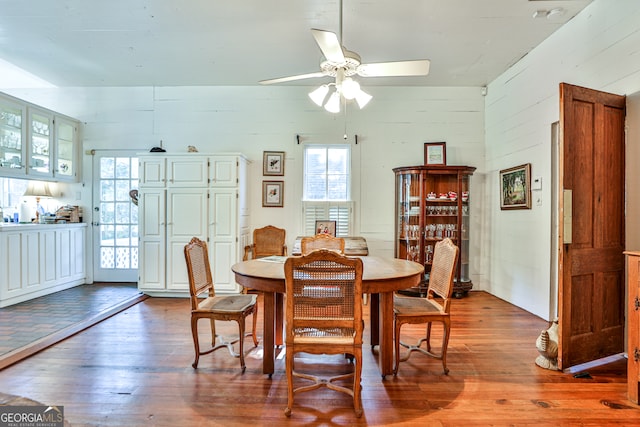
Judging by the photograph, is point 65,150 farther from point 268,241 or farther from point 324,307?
point 324,307

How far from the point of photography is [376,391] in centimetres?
224

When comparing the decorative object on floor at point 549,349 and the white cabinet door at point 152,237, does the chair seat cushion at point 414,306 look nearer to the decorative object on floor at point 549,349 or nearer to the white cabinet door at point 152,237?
the decorative object on floor at point 549,349

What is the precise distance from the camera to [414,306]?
102 inches

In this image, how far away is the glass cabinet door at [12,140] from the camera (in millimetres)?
4148

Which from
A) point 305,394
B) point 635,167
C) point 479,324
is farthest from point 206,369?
point 635,167

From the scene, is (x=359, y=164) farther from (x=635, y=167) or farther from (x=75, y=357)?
(x=75, y=357)

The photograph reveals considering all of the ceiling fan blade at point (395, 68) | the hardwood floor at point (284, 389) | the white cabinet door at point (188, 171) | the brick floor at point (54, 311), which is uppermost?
the ceiling fan blade at point (395, 68)

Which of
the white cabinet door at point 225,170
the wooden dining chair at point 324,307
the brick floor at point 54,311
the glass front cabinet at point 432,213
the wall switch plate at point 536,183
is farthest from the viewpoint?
the glass front cabinet at point 432,213

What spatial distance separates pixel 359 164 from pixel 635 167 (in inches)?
124

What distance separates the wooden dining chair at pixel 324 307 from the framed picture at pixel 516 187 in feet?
10.4

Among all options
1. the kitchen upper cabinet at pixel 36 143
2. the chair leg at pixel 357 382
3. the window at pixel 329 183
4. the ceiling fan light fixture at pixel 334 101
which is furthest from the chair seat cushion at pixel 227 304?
the kitchen upper cabinet at pixel 36 143

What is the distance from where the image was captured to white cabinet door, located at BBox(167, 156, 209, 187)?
4.59 m

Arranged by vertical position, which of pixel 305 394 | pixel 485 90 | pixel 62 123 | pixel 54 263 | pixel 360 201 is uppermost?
pixel 485 90

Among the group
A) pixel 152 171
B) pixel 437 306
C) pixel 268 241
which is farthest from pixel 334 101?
pixel 152 171
